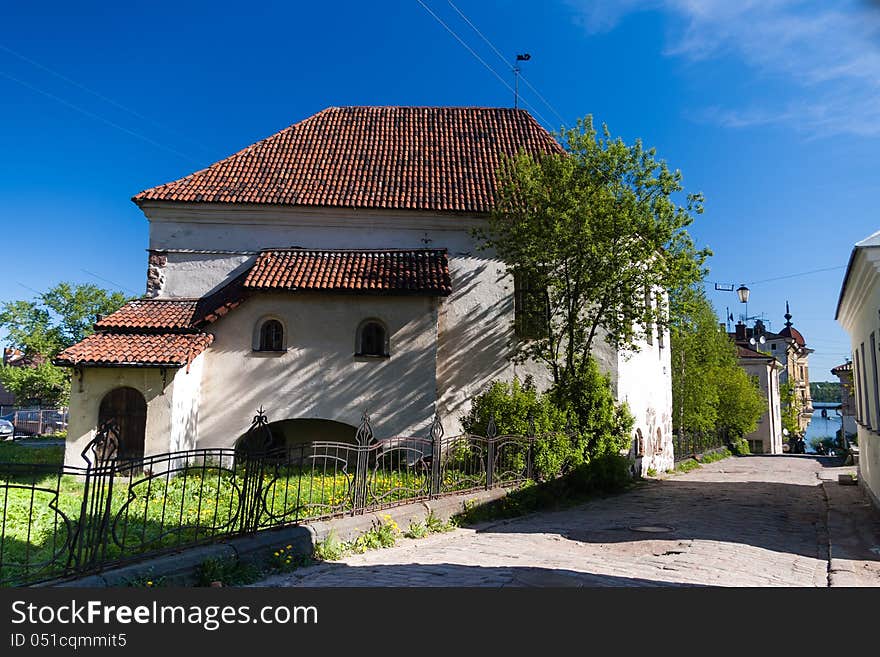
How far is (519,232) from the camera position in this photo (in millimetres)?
15250

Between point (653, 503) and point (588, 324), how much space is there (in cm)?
430

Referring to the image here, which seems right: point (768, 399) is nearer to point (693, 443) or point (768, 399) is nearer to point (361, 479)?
point (693, 443)

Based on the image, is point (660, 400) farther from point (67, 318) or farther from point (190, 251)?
point (67, 318)

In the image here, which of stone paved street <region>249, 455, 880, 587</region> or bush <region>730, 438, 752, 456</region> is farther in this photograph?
bush <region>730, 438, 752, 456</region>

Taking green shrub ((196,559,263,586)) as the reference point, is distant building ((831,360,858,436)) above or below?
above

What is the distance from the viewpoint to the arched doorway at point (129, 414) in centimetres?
1562

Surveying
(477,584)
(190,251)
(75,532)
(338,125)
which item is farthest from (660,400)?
(75,532)

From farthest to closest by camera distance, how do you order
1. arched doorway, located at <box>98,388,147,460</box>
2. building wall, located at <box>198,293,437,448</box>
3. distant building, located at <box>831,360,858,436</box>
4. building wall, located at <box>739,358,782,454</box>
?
building wall, located at <box>739,358,782,454</box> < distant building, located at <box>831,360,858,436</box> < building wall, located at <box>198,293,437,448</box> < arched doorway, located at <box>98,388,147,460</box>

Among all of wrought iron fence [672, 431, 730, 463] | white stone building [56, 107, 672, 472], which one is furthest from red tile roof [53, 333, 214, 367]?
wrought iron fence [672, 431, 730, 463]

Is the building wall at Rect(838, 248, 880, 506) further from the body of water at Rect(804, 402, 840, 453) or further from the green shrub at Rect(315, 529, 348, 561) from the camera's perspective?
the body of water at Rect(804, 402, 840, 453)

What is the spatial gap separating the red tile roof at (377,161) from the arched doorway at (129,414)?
5707 millimetres

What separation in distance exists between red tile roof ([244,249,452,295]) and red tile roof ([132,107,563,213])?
142 centimetres

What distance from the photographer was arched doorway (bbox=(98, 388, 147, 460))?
1562cm

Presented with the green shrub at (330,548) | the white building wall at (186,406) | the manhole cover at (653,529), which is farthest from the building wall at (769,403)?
the green shrub at (330,548)
